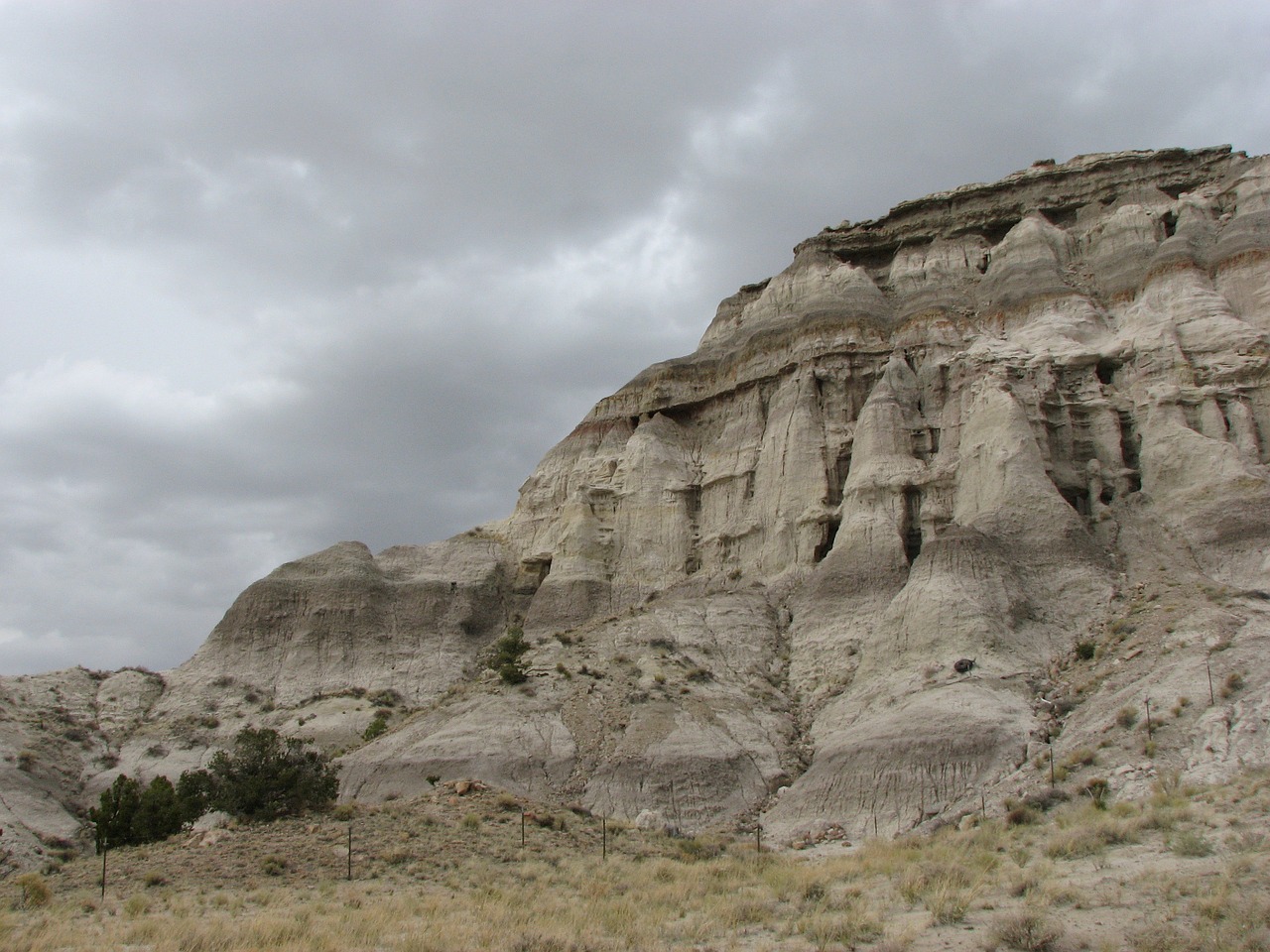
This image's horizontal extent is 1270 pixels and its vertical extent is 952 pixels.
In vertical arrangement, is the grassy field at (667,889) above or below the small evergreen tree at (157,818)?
below

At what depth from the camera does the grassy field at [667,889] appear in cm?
1596

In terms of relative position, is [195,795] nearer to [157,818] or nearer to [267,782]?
[157,818]

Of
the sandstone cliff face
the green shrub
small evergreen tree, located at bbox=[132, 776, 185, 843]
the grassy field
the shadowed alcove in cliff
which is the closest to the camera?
the grassy field

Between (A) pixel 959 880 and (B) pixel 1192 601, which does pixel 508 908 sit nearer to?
(A) pixel 959 880

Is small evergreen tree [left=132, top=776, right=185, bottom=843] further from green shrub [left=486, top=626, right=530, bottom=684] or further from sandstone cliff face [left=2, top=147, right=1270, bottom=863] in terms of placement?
green shrub [left=486, top=626, right=530, bottom=684]

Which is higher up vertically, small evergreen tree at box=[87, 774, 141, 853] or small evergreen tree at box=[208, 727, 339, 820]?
small evergreen tree at box=[208, 727, 339, 820]

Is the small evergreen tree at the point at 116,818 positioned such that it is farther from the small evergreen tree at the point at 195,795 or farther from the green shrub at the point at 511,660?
the green shrub at the point at 511,660

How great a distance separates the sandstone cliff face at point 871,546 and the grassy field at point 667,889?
7.30 m

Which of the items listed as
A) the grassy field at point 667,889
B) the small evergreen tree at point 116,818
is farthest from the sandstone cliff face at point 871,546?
the small evergreen tree at point 116,818

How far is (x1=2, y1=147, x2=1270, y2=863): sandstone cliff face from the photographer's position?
36.1 metres

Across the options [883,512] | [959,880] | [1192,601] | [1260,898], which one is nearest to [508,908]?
[959,880]

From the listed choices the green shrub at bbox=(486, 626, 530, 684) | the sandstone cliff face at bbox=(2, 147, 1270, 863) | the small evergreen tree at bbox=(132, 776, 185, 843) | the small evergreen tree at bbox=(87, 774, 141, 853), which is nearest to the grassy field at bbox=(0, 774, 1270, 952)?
the small evergreen tree at bbox=(132, 776, 185, 843)

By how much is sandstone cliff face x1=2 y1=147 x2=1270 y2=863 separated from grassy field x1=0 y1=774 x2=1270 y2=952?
730 centimetres

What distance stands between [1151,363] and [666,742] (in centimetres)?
2837
